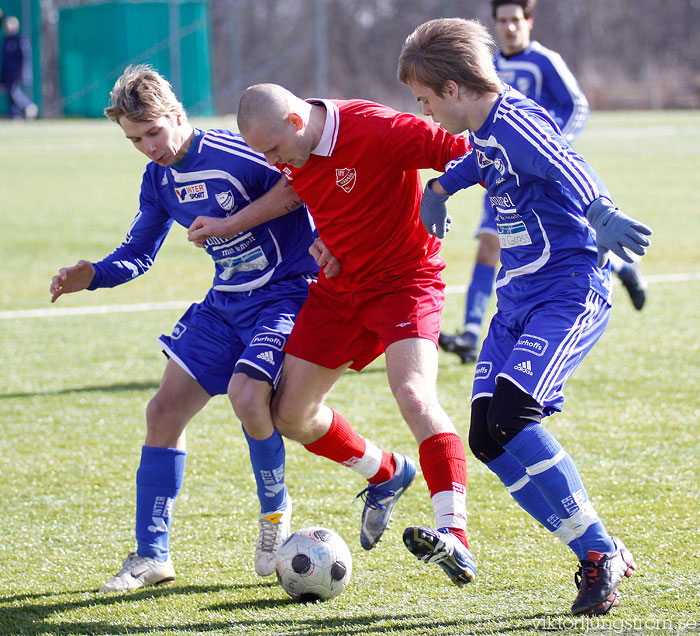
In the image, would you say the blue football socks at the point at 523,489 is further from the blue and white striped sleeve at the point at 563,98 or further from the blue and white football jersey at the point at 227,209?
the blue and white striped sleeve at the point at 563,98

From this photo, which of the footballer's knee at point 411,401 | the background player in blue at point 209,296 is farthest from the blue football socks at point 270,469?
the footballer's knee at point 411,401

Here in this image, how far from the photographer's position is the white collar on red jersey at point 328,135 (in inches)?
135

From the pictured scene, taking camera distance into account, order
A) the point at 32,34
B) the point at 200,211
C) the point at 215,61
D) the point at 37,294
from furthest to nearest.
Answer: the point at 215,61 → the point at 32,34 → the point at 37,294 → the point at 200,211

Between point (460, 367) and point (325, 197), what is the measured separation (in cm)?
315

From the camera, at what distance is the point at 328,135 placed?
11.3 feet

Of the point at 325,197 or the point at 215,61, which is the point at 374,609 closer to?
the point at 325,197

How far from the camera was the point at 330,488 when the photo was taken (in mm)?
4336

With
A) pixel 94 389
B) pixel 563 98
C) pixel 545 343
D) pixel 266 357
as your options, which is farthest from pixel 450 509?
pixel 563 98

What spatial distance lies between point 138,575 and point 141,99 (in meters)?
1.59

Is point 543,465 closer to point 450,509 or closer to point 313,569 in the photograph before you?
point 450,509

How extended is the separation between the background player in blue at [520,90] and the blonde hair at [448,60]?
3001 mm

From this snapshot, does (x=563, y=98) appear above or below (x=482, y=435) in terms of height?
above

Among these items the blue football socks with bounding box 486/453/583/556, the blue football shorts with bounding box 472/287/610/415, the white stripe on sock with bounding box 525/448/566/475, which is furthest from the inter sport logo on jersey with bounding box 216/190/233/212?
the white stripe on sock with bounding box 525/448/566/475

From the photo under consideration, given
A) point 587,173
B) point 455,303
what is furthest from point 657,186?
point 587,173
